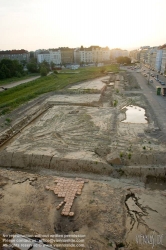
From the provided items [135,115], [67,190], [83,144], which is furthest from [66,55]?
[67,190]

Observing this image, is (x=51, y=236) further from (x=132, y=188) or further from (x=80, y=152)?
(x=80, y=152)

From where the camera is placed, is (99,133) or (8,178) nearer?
(8,178)

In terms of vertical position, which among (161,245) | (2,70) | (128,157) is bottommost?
(161,245)

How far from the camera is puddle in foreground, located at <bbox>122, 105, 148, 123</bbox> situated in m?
20.9

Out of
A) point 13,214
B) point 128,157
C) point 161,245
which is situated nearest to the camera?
point 161,245

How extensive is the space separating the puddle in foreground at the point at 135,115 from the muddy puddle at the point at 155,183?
930 centimetres

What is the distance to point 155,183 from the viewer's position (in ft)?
38.6

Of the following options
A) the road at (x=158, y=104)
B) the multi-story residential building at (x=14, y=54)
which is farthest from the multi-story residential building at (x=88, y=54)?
the road at (x=158, y=104)

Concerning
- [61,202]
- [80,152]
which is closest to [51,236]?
[61,202]

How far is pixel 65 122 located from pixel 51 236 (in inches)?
518

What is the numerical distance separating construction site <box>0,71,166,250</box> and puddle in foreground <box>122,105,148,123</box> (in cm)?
12

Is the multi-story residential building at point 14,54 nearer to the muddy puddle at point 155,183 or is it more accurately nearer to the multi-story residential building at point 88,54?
the multi-story residential building at point 88,54

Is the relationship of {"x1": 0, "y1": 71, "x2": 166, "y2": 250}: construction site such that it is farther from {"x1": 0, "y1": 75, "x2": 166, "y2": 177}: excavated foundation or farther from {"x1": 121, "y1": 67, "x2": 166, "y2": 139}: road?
{"x1": 121, "y1": 67, "x2": 166, "y2": 139}: road

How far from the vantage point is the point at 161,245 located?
762cm
